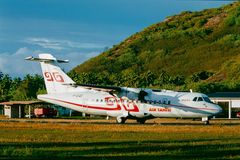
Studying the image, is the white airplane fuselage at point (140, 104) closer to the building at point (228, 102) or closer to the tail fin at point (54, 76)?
the tail fin at point (54, 76)

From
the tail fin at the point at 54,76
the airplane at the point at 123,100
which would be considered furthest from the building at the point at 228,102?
the tail fin at the point at 54,76

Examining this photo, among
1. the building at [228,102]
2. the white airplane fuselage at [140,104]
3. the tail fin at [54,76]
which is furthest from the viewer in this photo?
the building at [228,102]

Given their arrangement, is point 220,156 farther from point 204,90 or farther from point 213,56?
point 213,56

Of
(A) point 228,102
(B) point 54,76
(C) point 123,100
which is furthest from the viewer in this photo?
(A) point 228,102

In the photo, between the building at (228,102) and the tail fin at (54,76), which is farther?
the building at (228,102)

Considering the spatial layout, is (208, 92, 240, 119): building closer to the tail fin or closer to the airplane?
the airplane

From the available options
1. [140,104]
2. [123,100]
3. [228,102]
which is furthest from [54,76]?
[228,102]

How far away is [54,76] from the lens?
76188mm

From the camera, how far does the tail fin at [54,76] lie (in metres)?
75.5

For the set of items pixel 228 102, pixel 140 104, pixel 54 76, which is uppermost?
pixel 54 76

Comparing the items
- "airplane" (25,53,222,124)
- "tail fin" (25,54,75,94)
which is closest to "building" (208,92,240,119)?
"airplane" (25,53,222,124)

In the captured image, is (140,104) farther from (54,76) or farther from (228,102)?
(228,102)

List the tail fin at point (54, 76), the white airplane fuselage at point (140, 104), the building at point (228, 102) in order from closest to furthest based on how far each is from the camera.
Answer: the white airplane fuselage at point (140, 104), the tail fin at point (54, 76), the building at point (228, 102)

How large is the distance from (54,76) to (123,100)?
33.8 ft
